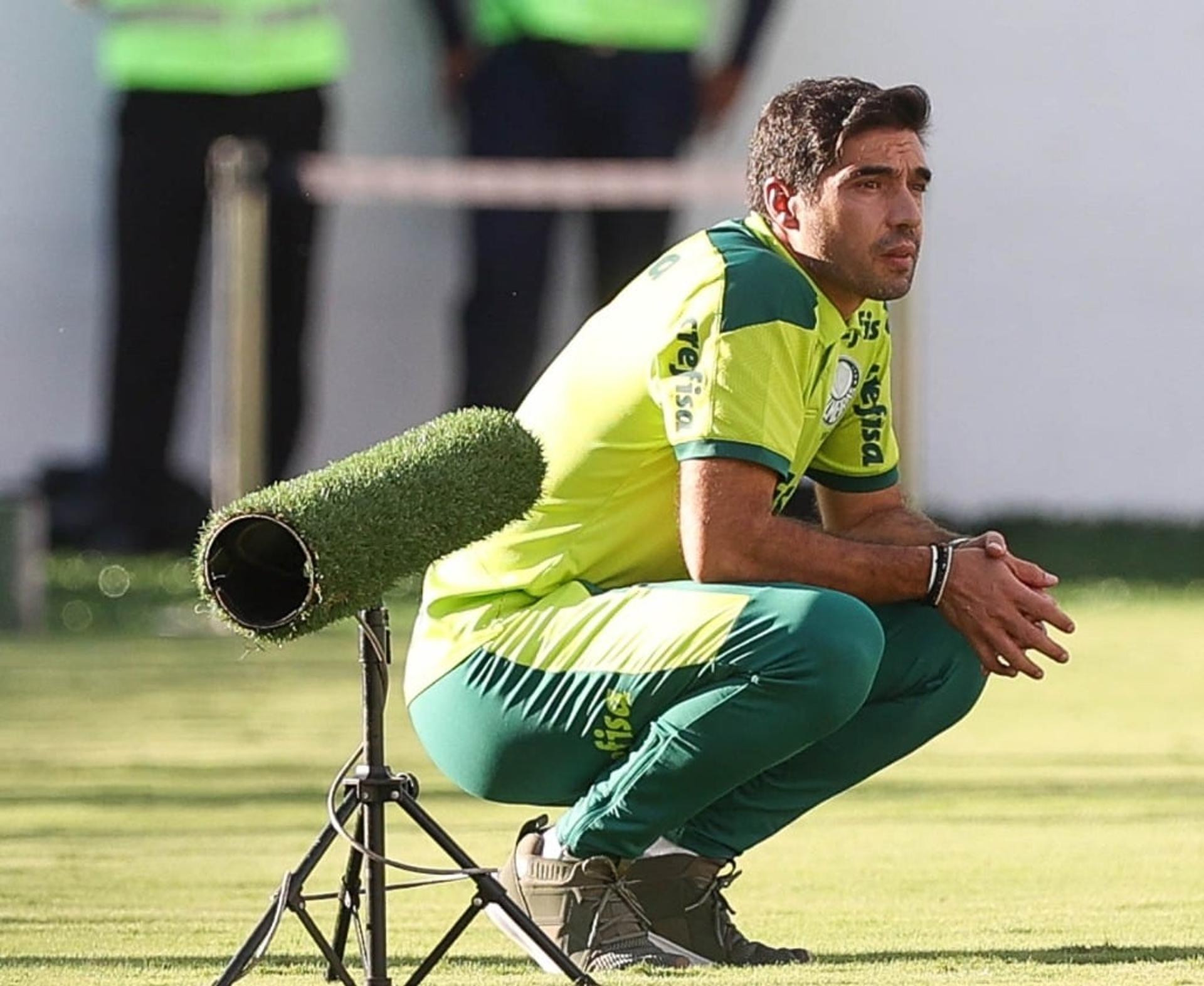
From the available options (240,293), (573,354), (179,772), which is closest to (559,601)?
(573,354)

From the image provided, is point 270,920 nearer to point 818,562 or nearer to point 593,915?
point 593,915

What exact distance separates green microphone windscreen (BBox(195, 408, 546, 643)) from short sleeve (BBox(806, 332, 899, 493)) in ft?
3.04

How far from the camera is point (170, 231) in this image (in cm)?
1123

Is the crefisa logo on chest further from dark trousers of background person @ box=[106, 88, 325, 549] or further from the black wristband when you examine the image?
dark trousers of background person @ box=[106, 88, 325, 549]

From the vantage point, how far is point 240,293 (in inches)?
375

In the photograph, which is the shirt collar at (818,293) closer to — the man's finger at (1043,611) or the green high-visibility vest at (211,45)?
the man's finger at (1043,611)

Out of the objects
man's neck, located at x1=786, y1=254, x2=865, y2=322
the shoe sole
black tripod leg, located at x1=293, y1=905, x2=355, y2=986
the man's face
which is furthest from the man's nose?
black tripod leg, located at x1=293, y1=905, x2=355, y2=986

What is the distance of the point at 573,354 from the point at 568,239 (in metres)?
7.83

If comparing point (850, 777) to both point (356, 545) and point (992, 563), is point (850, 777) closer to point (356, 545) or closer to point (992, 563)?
point (992, 563)

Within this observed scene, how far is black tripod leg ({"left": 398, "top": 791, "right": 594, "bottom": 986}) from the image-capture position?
127 inches

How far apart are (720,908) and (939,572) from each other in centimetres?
54

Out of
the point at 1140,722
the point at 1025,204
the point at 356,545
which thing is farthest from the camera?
the point at 1025,204

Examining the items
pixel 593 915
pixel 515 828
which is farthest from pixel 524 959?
pixel 515 828

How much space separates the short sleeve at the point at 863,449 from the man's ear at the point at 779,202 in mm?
267
